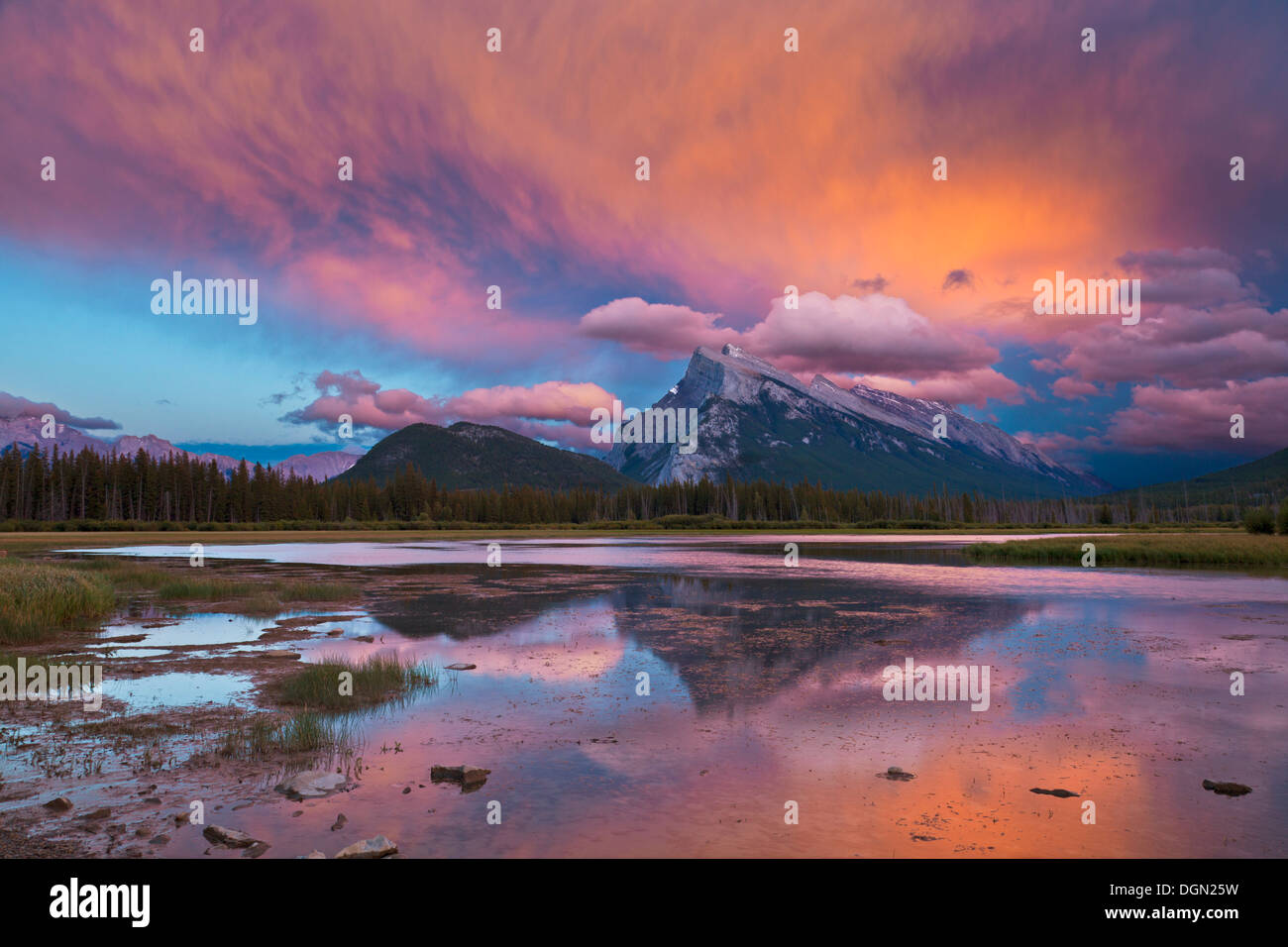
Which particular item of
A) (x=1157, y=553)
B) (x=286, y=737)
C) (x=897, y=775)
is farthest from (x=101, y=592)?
(x=1157, y=553)

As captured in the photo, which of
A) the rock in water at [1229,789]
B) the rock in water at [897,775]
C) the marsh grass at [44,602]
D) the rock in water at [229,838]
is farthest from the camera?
the marsh grass at [44,602]

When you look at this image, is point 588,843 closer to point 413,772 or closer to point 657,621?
point 413,772

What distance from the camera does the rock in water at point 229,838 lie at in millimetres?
9203

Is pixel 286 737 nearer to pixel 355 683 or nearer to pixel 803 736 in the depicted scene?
pixel 355 683

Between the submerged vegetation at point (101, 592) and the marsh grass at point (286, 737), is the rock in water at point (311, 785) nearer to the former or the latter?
the marsh grass at point (286, 737)

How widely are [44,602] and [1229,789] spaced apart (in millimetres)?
36992

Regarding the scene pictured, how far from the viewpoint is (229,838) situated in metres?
9.27

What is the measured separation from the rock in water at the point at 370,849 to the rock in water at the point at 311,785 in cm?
260

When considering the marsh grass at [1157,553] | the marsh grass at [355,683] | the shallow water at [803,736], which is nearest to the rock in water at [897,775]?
the shallow water at [803,736]

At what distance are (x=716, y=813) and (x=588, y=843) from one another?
2.07 meters

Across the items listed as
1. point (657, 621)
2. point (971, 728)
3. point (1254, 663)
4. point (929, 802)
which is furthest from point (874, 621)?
point (929, 802)
